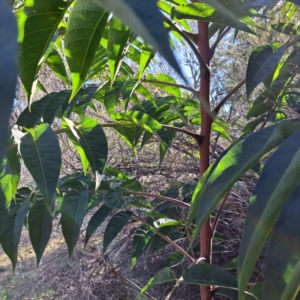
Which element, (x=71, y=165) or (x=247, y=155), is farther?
(x=71, y=165)

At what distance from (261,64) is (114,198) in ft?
1.17

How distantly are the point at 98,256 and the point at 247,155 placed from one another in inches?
84.2

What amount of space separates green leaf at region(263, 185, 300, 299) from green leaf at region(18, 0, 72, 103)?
0.31 meters

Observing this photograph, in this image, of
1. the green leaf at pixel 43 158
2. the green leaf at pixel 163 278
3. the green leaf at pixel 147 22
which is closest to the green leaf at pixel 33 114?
the green leaf at pixel 43 158

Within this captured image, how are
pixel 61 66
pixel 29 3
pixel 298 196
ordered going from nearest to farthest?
pixel 298 196 → pixel 29 3 → pixel 61 66

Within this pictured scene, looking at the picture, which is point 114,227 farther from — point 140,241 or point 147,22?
point 147,22

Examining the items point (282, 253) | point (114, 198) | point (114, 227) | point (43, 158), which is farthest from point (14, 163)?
point (282, 253)

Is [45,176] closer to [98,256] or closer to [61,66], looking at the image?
[61,66]

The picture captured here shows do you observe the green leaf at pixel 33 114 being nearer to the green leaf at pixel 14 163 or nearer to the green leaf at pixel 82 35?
the green leaf at pixel 14 163

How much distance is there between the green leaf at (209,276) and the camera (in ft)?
2.00

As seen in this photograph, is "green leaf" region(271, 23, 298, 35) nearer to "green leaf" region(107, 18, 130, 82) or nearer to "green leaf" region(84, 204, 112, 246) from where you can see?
"green leaf" region(107, 18, 130, 82)

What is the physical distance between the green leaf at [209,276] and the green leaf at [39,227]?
24cm

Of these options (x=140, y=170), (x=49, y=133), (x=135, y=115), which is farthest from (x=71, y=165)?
(x=49, y=133)

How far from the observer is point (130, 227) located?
7.50ft
